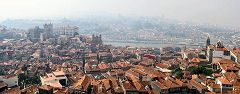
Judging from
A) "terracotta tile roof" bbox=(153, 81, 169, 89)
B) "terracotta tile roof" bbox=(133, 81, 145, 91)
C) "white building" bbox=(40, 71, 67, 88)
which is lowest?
"white building" bbox=(40, 71, 67, 88)

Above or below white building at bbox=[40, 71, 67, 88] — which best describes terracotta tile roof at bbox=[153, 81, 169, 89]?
above

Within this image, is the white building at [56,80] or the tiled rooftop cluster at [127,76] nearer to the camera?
the tiled rooftop cluster at [127,76]

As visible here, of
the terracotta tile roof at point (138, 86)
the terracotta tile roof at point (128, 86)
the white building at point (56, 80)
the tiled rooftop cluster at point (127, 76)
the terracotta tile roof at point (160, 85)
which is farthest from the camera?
the white building at point (56, 80)

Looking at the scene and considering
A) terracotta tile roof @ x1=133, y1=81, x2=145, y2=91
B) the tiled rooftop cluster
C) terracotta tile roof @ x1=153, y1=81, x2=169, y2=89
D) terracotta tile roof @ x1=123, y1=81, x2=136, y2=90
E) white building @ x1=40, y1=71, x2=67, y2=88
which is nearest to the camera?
terracotta tile roof @ x1=123, y1=81, x2=136, y2=90

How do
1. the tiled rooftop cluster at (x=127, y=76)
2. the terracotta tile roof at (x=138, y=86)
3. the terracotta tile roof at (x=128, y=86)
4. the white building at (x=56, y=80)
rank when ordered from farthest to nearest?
the white building at (x=56, y=80), the tiled rooftop cluster at (x=127, y=76), the terracotta tile roof at (x=138, y=86), the terracotta tile roof at (x=128, y=86)

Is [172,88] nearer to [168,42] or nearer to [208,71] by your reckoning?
[208,71]

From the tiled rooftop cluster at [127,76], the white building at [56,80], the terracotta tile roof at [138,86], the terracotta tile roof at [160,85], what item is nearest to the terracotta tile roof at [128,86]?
the tiled rooftop cluster at [127,76]

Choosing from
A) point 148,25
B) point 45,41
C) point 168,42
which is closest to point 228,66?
point 45,41

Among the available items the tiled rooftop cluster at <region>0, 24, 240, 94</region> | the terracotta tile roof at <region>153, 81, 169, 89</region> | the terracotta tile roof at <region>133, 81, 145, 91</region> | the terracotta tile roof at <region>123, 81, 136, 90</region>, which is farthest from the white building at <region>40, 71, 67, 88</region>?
the terracotta tile roof at <region>153, 81, 169, 89</region>

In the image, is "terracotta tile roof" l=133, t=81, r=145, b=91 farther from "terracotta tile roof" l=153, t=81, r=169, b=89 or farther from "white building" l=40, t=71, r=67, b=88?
"white building" l=40, t=71, r=67, b=88

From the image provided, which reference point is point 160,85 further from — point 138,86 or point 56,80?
point 56,80

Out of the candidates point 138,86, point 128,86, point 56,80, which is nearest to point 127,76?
point 138,86

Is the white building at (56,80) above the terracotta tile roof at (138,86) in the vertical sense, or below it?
below

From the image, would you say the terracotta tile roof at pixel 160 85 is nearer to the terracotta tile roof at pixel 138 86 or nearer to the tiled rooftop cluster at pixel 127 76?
the tiled rooftop cluster at pixel 127 76
